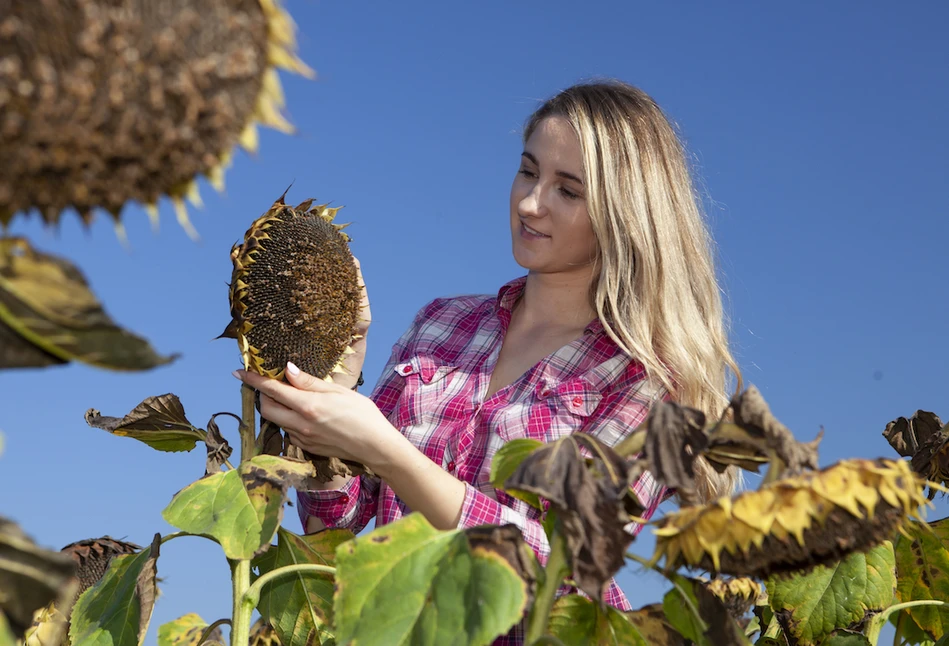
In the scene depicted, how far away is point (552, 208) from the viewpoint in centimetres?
333

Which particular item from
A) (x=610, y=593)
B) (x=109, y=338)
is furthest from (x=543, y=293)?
(x=109, y=338)

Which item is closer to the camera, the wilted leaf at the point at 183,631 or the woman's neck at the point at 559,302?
the wilted leaf at the point at 183,631

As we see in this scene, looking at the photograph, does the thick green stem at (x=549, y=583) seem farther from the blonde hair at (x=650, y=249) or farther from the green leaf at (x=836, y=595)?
the blonde hair at (x=650, y=249)

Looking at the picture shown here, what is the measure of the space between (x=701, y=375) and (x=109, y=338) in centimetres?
252

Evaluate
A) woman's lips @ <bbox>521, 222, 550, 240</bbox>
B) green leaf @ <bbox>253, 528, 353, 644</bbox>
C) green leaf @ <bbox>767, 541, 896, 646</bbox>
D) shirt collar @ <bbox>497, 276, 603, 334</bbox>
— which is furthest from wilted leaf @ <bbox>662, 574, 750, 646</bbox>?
shirt collar @ <bbox>497, 276, 603, 334</bbox>

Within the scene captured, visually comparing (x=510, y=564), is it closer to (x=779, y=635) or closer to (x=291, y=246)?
(x=291, y=246)

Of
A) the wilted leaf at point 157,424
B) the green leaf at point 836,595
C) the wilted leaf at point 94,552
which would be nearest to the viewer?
the wilted leaf at point 157,424

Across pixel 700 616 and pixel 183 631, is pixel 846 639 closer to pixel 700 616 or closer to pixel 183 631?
pixel 700 616

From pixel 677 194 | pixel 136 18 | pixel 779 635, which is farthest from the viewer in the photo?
pixel 677 194

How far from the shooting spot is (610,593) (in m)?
2.99

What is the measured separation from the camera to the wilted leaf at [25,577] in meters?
0.87

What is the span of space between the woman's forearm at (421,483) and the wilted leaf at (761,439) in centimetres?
128

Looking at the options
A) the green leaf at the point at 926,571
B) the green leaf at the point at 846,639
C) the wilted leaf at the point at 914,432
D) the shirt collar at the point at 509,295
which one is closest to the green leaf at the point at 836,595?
the green leaf at the point at 846,639

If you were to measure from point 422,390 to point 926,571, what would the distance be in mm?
1634
